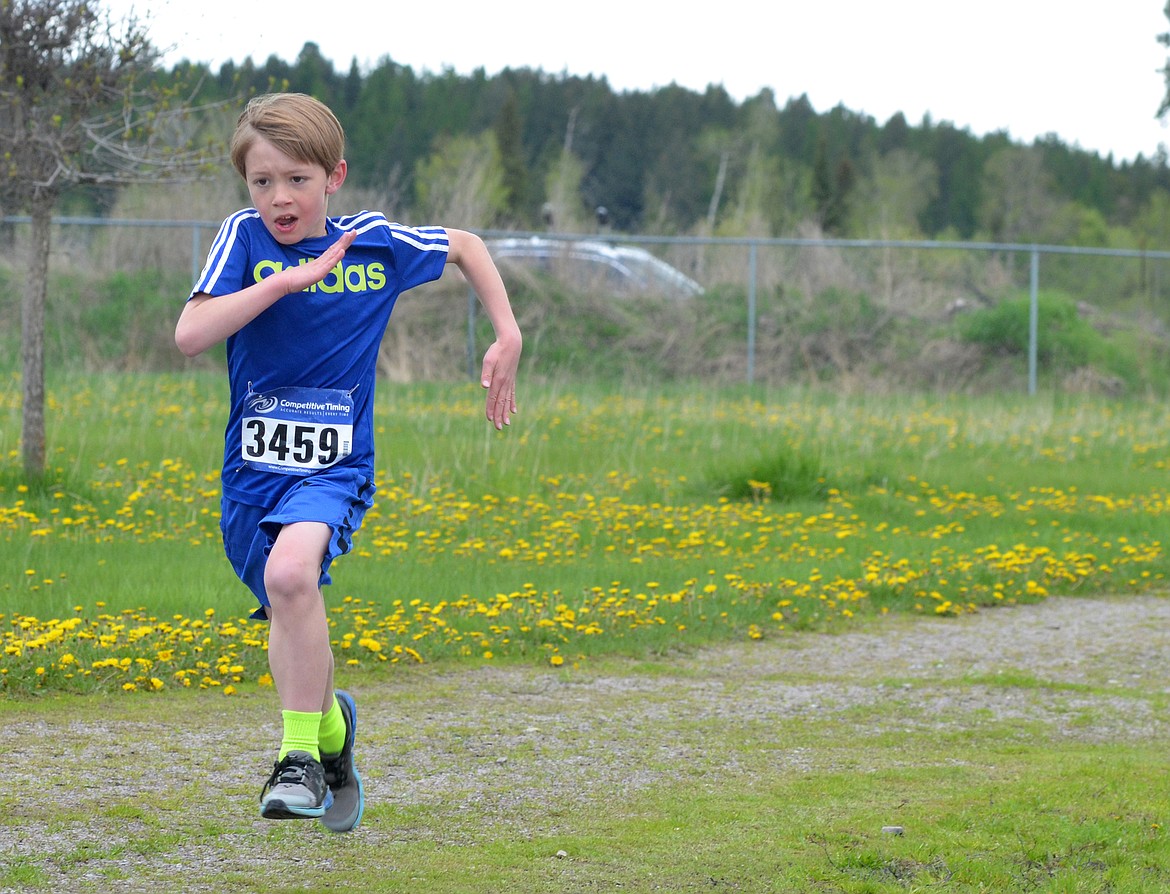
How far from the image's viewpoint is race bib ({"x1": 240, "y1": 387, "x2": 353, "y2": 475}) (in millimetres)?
3805

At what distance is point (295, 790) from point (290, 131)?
5.28 ft

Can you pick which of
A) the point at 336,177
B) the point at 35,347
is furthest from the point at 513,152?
the point at 336,177

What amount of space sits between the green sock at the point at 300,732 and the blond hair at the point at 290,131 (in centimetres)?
139

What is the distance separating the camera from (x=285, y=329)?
3805 mm

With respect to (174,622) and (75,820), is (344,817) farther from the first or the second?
(174,622)

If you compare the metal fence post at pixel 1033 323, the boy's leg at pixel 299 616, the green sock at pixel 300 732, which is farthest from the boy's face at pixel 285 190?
the metal fence post at pixel 1033 323

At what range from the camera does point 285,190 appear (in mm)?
3732

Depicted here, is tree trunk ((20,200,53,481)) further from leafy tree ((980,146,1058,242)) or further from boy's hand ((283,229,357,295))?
leafy tree ((980,146,1058,242))

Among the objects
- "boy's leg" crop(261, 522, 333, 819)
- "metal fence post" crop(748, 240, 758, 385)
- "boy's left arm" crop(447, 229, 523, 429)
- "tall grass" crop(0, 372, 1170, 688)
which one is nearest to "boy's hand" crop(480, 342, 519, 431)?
"boy's left arm" crop(447, 229, 523, 429)

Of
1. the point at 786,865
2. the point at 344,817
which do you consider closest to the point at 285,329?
the point at 344,817

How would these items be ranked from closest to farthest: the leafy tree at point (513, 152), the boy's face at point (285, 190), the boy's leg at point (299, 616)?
the boy's leg at point (299, 616) → the boy's face at point (285, 190) → the leafy tree at point (513, 152)

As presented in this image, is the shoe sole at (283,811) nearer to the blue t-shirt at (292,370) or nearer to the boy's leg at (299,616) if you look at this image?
the boy's leg at (299,616)

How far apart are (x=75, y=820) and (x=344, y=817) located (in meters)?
0.87

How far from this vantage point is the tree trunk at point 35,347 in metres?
10.1
